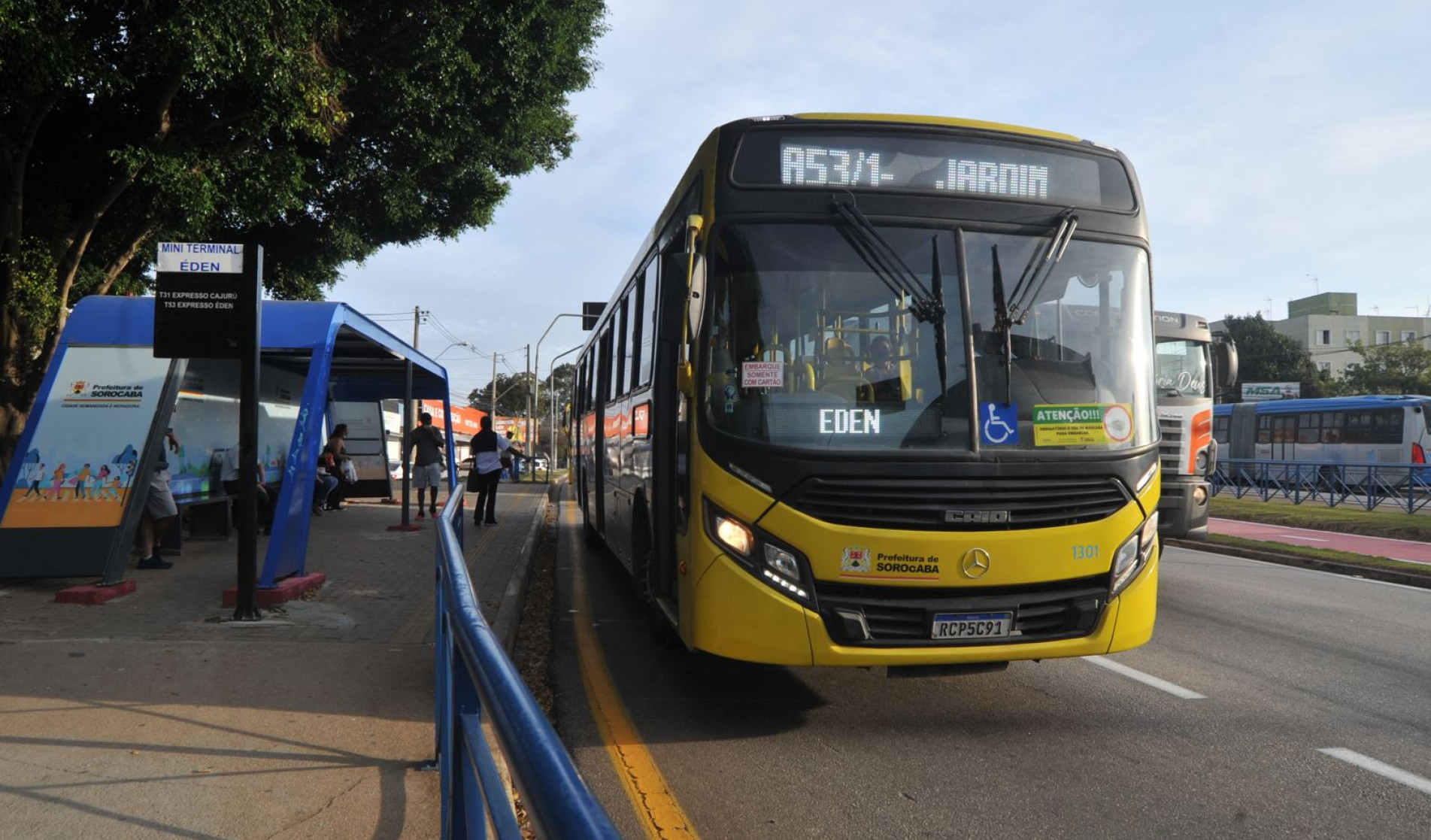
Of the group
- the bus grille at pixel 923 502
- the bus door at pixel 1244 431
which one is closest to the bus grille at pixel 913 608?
the bus grille at pixel 923 502

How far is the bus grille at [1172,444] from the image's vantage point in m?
12.5

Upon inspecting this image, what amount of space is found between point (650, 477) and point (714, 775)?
7.52ft

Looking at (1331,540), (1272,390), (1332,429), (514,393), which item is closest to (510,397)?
(514,393)

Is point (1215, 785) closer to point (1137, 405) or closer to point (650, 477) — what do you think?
point (1137, 405)

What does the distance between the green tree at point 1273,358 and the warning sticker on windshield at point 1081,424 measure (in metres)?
70.5

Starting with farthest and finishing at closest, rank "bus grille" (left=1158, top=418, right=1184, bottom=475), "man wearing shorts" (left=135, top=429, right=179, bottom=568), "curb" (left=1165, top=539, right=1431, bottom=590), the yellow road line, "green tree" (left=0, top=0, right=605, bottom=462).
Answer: "bus grille" (left=1158, top=418, right=1184, bottom=475), "curb" (left=1165, top=539, right=1431, bottom=590), "green tree" (left=0, top=0, right=605, bottom=462), "man wearing shorts" (left=135, top=429, right=179, bottom=568), the yellow road line

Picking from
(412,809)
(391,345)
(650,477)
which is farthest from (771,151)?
(391,345)

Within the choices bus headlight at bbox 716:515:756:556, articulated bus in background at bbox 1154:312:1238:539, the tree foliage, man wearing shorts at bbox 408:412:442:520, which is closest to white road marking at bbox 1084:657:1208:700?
bus headlight at bbox 716:515:756:556

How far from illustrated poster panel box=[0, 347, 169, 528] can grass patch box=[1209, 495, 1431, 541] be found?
20036 mm

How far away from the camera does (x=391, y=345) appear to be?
482 inches

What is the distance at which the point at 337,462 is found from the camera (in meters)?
18.9

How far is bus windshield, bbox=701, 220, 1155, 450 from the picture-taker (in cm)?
539

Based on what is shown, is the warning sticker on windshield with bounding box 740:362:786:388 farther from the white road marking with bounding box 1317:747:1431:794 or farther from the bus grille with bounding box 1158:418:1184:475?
the bus grille with bounding box 1158:418:1184:475

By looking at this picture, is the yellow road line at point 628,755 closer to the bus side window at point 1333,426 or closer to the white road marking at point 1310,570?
the white road marking at point 1310,570
